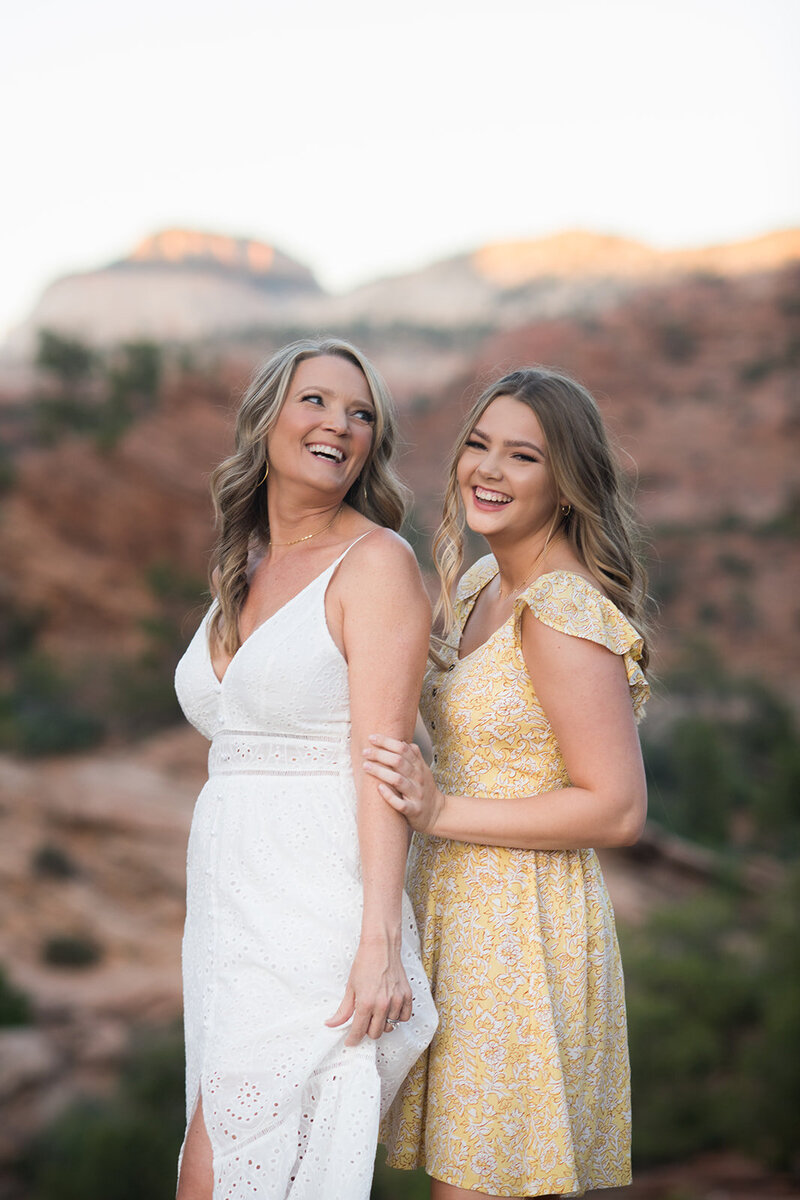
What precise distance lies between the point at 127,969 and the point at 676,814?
24.2 ft

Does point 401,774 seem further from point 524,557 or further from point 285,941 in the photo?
point 524,557

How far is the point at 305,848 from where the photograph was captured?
2055 mm

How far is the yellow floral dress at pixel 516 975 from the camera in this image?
2.04 meters

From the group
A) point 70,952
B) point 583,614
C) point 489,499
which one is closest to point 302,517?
point 489,499

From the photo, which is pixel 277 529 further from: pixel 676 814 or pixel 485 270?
pixel 485 270

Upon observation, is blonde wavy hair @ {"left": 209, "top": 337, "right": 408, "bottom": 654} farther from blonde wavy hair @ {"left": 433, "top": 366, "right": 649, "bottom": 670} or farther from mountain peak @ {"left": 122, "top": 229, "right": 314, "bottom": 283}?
mountain peak @ {"left": 122, "top": 229, "right": 314, "bottom": 283}

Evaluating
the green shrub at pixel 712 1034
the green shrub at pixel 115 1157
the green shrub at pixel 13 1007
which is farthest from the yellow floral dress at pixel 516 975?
the green shrub at pixel 13 1007

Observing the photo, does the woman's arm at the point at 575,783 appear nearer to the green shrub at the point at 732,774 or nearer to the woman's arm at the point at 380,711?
the woman's arm at the point at 380,711

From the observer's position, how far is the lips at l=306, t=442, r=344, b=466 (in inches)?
88.6

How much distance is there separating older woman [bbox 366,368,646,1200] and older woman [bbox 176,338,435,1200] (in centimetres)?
12

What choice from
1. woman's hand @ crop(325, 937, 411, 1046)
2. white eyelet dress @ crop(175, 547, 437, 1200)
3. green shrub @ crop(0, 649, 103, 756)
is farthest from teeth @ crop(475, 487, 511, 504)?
green shrub @ crop(0, 649, 103, 756)

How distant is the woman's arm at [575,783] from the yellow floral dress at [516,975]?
57mm

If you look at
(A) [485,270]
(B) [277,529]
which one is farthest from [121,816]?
(A) [485,270]

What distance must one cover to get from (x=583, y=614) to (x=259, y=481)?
2.49ft
